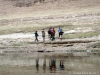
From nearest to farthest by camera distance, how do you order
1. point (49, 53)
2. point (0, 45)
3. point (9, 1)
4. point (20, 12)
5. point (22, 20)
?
1. point (49, 53)
2. point (0, 45)
3. point (22, 20)
4. point (20, 12)
5. point (9, 1)

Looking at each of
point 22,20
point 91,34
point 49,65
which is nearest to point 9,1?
point 22,20

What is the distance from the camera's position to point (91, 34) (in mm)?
46906

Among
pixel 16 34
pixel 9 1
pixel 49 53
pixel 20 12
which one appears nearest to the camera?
pixel 49 53

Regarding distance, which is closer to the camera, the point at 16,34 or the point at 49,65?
the point at 49,65

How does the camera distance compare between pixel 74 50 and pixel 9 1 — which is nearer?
pixel 74 50

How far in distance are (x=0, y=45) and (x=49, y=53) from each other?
369 inches

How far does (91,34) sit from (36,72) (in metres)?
21.4

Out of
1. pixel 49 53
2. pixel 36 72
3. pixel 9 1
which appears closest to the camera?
pixel 36 72

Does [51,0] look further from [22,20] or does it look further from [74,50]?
[74,50]

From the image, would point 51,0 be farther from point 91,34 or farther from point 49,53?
point 49,53

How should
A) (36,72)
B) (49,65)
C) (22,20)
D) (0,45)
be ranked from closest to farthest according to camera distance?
(36,72), (49,65), (0,45), (22,20)

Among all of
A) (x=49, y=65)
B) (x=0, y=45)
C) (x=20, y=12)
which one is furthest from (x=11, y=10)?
(x=49, y=65)

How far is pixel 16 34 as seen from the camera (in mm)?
53031

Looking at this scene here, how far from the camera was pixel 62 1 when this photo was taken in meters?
73.1
